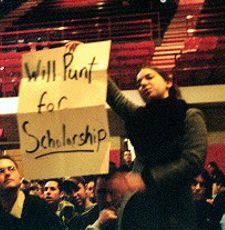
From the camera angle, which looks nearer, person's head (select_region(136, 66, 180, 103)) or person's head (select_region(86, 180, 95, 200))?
person's head (select_region(136, 66, 180, 103))

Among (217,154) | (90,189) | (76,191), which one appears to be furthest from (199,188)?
(217,154)

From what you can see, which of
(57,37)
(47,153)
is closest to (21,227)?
(47,153)

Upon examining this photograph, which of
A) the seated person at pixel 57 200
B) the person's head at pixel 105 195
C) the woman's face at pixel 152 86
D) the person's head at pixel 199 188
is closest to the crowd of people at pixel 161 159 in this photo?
the woman's face at pixel 152 86

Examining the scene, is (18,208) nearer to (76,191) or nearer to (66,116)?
(66,116)

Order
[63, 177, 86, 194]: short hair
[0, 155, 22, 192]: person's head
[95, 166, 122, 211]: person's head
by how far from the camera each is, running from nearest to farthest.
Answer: [95, 166, 122, 211]: person's head < [0, 155, 22, 192]: person's head < [63, 177, 86, 194]: short hair

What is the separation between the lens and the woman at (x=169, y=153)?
2012 mm

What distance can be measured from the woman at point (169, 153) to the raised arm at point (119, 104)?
11 centimetres

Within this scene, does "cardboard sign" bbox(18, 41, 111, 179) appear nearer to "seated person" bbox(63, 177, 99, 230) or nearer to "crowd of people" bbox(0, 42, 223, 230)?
"crowd of people" bbox(0, 42, 223, 230)

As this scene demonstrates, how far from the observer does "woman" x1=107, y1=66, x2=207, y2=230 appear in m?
2.01

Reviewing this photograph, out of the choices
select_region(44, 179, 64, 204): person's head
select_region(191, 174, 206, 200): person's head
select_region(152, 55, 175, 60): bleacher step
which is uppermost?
select_region(44, 179, 64, 204): person's head

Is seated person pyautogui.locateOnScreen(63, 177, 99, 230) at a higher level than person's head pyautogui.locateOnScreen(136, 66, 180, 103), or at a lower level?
lower

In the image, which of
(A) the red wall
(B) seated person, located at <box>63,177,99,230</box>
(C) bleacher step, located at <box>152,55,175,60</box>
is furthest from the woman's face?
(C) bleacher step, located at <box>152,55,175,60</box>

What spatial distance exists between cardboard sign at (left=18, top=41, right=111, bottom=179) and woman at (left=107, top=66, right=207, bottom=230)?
137 millimetres

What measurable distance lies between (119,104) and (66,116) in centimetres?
19
